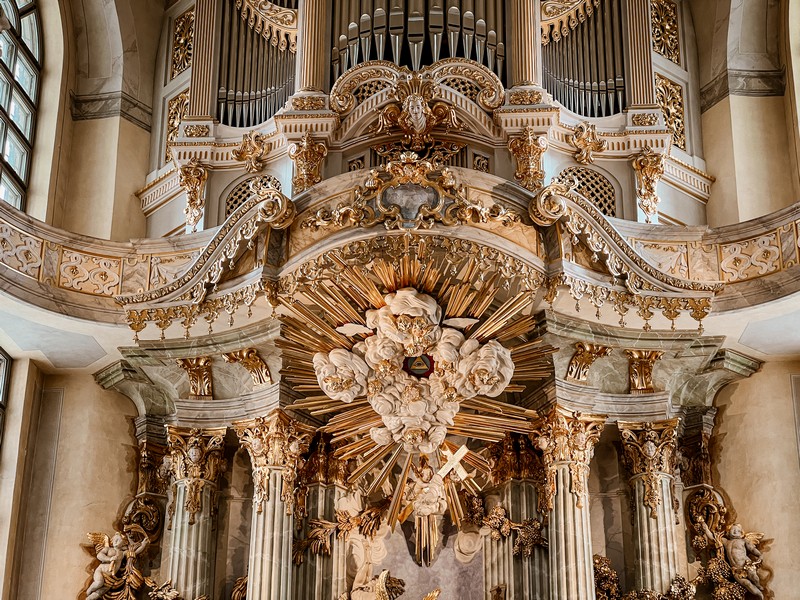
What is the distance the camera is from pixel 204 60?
1536cm

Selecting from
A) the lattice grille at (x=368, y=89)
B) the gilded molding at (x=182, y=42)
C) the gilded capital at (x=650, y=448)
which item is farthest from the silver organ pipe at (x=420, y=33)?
the gilded capital at (x=650, y=448)

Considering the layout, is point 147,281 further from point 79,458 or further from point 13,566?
point 13,566

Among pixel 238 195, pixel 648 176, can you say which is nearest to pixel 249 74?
pixel 238 195

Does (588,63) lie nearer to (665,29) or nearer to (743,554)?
(665,29)

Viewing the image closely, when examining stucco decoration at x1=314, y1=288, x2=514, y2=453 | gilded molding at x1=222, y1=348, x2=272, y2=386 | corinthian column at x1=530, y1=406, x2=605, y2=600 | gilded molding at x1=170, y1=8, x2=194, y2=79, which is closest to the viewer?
corinthian column at x1=530, y1=406, x2=605, y2=600

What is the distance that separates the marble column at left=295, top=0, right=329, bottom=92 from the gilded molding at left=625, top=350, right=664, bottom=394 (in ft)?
13.1

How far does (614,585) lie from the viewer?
13.9m

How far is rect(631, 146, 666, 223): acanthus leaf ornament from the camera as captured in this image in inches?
574

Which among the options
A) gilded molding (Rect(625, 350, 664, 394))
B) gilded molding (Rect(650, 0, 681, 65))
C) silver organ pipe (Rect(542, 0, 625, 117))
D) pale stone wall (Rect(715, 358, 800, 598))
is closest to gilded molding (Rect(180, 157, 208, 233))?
silver organ pipe (Rect(542, 0, 625, 117))

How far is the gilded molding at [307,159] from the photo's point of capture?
14156 mm

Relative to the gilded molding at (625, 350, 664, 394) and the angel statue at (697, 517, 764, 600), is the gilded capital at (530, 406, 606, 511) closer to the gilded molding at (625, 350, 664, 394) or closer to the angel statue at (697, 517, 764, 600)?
the gilded molding at (625, 350, 664, 394)

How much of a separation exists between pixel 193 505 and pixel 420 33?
5.09m

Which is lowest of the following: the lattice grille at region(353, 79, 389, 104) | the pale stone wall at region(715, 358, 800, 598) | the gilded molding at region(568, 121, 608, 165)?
the pale stone wall at region(715, 358, 800, 598)

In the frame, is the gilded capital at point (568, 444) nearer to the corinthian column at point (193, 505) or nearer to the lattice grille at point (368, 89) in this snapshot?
the corinthian column at point (193, 505)
